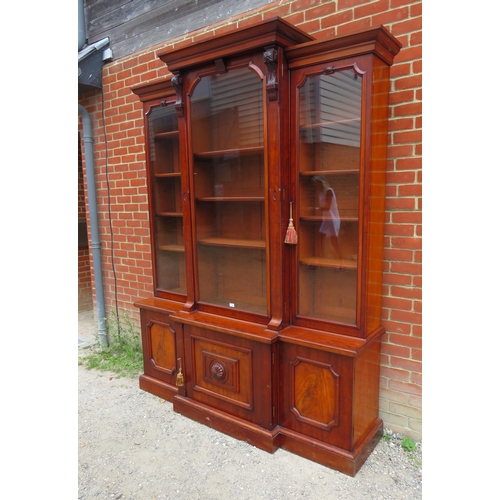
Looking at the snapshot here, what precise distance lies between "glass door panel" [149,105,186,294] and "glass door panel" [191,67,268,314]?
400mm

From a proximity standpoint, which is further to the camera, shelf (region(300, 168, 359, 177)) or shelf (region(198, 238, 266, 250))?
shelf (region(198, 238, 266, 250))

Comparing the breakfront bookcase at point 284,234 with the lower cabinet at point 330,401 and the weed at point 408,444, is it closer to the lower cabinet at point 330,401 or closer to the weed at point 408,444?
the lower cabinet at point 330,401

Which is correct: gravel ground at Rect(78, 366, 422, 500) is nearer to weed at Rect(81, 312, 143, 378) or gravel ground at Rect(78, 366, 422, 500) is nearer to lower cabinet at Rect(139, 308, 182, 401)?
lower cabinet at Rect(139, 308, 182, 401)

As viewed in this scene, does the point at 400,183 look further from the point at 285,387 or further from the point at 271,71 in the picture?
the point at 285,387

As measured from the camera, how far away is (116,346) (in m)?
3.77

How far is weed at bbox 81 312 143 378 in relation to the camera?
340 cm

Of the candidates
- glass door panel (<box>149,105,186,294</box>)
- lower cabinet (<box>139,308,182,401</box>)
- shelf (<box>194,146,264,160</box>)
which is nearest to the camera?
shelf (<box>194,146,264,160</box>)

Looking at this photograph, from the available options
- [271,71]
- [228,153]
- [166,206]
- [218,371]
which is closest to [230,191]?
[228,153]

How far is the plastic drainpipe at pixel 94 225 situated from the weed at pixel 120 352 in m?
0.09

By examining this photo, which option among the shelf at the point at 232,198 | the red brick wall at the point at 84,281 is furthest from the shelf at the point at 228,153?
the red brick wall at the point at 84,281

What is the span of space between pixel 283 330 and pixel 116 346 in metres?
2.21

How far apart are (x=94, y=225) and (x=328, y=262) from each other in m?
2.59

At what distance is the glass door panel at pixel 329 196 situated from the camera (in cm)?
204

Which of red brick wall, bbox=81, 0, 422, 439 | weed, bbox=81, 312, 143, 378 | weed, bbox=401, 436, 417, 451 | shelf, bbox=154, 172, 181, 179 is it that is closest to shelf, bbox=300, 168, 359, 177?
red brick wall, bbox=81, 0, 422, 439
